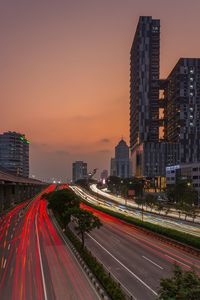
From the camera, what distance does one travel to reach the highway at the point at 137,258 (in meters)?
37.7

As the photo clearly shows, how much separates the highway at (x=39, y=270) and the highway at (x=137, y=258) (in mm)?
4210

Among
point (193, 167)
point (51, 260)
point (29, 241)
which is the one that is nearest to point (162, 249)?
point (51, 260)

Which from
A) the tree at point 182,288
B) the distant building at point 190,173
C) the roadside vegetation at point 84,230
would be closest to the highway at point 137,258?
the roadside vegetation at point 84,230

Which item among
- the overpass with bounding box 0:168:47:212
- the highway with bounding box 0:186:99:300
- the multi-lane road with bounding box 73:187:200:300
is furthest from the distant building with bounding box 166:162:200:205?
the highway with bounding box 0:186:99:300

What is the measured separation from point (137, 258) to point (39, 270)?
14.5 metres

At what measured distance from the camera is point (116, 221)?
9519 centimetres

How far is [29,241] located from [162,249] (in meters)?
21.4

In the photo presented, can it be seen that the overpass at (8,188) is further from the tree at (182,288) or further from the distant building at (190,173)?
the tree at (182,288)

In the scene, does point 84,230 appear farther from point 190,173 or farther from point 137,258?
point 190,173

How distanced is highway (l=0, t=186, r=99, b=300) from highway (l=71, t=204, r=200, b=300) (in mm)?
4210

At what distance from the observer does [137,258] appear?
50844mm

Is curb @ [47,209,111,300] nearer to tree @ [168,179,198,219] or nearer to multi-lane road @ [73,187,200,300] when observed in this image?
multi-lane road @ [73,187,200,300]

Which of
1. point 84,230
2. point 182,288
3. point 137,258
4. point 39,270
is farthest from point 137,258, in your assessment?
point 182,288

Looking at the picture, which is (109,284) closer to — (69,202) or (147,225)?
(147,225)
